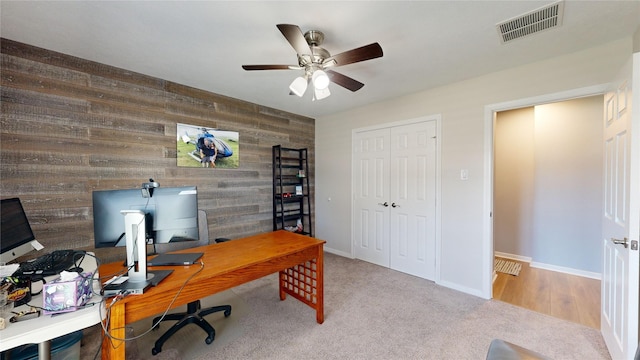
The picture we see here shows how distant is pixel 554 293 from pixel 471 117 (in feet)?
7.39

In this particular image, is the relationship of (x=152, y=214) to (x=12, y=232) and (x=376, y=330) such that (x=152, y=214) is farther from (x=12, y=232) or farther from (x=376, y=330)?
(x=376, y=330)

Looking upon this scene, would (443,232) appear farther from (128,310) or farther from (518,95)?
(128,310)

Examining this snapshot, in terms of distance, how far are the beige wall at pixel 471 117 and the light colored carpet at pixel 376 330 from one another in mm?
390

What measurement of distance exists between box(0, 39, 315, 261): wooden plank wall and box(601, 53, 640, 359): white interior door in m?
3.70

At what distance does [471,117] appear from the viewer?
2.83 meters

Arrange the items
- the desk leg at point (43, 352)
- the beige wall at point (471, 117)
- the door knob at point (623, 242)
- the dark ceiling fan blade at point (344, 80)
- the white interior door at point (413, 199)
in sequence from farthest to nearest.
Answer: the white interior door at point (413, 199), the beige wall at point (471, 117), the dark ceiling fan blade at point (344, 80), the door knob at point (623, 242), the desk leg at point (43, 352)

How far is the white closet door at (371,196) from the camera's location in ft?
12.1

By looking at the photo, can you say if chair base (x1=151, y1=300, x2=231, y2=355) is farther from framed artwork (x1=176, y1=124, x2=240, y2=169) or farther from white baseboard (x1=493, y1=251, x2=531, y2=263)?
white baseboard (x1=493, y1=251, x2=531, y2=263)

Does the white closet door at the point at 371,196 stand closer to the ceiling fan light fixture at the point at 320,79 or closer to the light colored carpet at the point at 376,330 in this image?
the light colored carpet at the point at 376,330

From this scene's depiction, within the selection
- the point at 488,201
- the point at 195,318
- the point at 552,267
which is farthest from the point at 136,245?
the point at 552,267

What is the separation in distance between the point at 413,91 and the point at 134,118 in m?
3.31

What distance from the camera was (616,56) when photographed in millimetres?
2039

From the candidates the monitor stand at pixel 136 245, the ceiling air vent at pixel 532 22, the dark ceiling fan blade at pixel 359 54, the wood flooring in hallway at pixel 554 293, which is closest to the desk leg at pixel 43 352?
the monitor stand at pixel 136 245

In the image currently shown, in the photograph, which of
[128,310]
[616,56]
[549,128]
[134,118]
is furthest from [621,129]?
[134,118]
